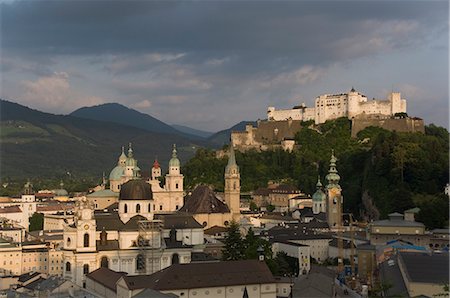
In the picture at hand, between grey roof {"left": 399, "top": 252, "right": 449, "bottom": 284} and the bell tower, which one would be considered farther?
the bell tower

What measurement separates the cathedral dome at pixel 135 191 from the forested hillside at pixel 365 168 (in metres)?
19.2

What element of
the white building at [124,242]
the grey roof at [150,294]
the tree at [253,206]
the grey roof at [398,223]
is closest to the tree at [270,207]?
the tree at [253,206]

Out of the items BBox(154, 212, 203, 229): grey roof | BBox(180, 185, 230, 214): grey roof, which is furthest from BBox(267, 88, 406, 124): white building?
BBox(154, 212, 203, 229): grey roof

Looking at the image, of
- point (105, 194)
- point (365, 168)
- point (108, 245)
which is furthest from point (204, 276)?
point (365, 168)

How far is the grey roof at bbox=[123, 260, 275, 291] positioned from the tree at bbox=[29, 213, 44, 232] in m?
33.3

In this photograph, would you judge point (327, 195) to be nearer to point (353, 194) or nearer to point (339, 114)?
point (353, 194)

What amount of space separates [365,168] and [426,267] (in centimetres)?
3370

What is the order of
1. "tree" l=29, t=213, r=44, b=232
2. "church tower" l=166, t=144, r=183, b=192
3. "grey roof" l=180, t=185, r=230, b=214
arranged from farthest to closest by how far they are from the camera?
"tree" l=29, t=213, r=44, b=232, "church tower" l=166, t=144, r=183, b=192, "grey roof" l=180, t=185, r=230, b=214

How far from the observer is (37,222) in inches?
2724

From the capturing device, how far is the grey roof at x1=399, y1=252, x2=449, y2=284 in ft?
109

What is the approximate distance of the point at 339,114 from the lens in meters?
89.8

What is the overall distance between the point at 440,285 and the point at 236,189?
3134 centimetres

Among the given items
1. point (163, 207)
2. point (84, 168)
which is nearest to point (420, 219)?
point (163, 207)

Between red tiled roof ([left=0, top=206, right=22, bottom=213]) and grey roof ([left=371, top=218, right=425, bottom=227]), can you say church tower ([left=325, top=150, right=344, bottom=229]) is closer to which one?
grey roof ([left=371, top=218, right=425, bottom=227])
